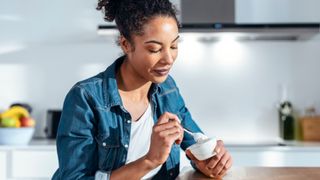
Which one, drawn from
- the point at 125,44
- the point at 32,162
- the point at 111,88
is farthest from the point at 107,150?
the point at 32,162

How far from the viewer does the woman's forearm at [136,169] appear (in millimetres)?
1161

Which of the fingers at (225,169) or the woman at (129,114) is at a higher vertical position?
the woman at (129,114)

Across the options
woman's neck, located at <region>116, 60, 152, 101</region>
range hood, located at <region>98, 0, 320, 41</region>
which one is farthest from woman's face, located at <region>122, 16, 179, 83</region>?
range hood, located at <region>98, 0, 320, 41</region>

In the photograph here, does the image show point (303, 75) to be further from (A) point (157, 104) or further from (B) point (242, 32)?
(A) point (157, 104)

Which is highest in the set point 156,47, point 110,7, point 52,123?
point 110,7

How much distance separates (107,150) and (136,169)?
0.50 feet

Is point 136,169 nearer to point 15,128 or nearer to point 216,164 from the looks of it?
point 216,164

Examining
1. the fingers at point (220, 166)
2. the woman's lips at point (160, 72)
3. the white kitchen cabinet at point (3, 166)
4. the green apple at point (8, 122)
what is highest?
the woman's lips at point (160, 72)

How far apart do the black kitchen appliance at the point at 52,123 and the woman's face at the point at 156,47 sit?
2012mm

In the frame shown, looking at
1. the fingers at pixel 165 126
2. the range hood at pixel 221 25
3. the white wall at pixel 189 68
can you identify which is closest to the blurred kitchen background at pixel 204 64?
the white wall at pixel 189 68

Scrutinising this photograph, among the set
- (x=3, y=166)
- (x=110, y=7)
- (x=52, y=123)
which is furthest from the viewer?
(x=52, y=123)

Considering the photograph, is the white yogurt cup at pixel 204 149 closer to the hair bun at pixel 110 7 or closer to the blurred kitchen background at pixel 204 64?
the hair bun at pixel 110 7

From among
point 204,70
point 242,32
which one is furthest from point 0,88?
point 242,32

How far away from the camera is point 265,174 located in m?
1.34
